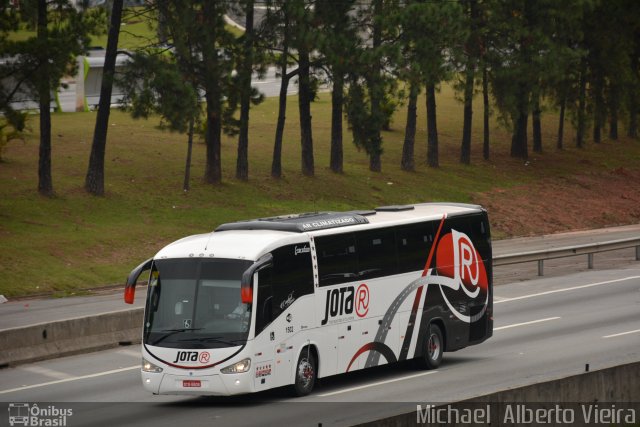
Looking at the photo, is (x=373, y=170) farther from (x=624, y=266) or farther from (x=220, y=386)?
(x=220, y=386)

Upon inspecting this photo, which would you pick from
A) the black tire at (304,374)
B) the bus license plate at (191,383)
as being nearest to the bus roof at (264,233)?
the black tire at (304,374)

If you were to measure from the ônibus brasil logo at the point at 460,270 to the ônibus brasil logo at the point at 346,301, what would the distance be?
1.97m

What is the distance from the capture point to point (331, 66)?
43.5 meters

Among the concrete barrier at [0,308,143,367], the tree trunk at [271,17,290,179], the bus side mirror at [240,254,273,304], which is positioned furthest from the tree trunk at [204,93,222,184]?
the bus side mirror at [240,254,273,304]

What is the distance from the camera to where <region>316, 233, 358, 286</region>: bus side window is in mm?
18016

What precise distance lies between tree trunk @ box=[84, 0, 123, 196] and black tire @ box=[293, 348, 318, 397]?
23132 mm

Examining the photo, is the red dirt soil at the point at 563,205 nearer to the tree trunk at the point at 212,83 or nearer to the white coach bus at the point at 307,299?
the tree trunk at the point at 212,83

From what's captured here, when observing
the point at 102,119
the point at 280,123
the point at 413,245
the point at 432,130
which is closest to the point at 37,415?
the point at 413,245

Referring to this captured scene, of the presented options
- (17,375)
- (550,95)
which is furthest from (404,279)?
(550,95)

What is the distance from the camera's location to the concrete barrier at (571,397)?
11984 millimetres

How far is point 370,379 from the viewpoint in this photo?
63.4 feet

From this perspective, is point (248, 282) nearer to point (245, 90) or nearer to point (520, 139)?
point (245, 90)

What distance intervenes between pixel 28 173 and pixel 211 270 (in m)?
27.2

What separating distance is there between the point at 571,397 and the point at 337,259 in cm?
580
